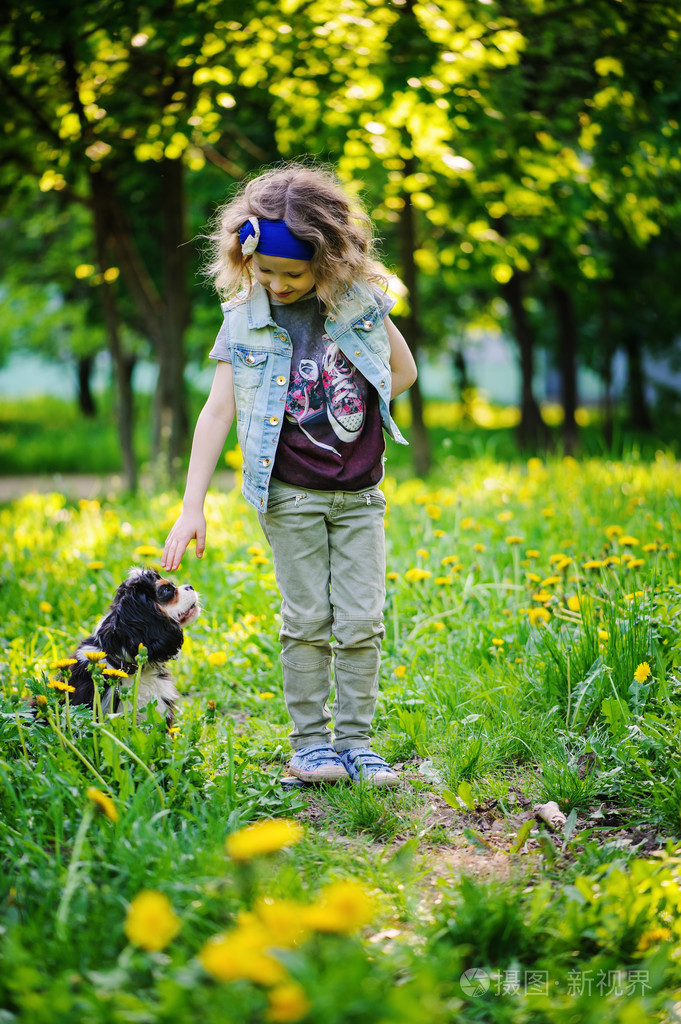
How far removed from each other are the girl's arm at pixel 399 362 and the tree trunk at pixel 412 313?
3.66m

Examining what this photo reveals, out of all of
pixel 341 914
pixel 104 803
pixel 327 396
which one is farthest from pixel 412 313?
pixel 341 914

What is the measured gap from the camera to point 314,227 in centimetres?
236

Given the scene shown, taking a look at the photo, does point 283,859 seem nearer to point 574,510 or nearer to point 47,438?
point 574,510

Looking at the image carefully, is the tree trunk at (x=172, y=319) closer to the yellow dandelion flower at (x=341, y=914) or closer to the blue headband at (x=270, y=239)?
the blue headband at (x=270, y=239)

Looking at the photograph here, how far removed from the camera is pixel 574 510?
4.49 m

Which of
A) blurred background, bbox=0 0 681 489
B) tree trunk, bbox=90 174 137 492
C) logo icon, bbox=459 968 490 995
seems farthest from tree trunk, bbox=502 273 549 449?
logo icon, bbox=459 968 490 995

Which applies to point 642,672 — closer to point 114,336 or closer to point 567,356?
point 114,336

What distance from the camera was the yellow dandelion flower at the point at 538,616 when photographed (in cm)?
293

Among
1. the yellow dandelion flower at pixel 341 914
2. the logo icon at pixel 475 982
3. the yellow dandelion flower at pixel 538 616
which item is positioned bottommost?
the logo icon at pixel 475 982

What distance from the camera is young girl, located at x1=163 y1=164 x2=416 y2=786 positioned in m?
2.46

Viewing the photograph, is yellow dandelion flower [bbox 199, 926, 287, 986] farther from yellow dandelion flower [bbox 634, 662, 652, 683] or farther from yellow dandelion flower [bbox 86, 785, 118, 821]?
yellow dandelion flower [bbox 634, 662, 652, 683]

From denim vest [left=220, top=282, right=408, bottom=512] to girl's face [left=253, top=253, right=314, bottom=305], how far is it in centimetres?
8

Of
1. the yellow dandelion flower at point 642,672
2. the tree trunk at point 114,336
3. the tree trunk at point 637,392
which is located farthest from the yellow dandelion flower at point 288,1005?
the tree trunk at point 637,392

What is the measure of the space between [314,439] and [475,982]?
144cm
